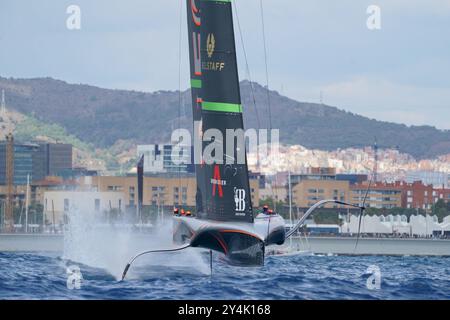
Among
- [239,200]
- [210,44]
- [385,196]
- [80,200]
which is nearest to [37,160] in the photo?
[385,196]

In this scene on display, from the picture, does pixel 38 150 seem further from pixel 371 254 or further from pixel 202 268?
pixel 202 268

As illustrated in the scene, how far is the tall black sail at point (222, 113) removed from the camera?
26969 mm

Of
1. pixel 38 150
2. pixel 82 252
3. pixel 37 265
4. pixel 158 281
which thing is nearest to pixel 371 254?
pixel 82 252

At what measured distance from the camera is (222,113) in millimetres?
27016

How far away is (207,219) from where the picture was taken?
27.3 m

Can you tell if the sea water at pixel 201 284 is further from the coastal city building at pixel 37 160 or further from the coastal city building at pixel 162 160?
the coastal city building at pixel 37 160

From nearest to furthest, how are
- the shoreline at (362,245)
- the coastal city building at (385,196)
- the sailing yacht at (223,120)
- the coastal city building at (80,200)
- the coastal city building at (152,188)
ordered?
the sailing yacht at (223,120) < the shoreline at (362,245) < the coastal city building at (80,200) < the coastal city building at (152,188) < the coastal city building at (385,196)

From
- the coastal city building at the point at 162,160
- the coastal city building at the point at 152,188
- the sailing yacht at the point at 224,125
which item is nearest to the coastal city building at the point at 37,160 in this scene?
the coastal city building at the point at 162,160

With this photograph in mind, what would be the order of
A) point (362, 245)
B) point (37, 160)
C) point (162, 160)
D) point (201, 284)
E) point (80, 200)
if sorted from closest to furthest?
1. point (201, 284)
2. point (362, 245)
3. point (80, 200)
4. point (162, 160)
5. point (37, 160)

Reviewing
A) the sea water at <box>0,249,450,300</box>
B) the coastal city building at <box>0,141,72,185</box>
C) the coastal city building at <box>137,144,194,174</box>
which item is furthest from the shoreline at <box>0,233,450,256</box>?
the coastal city building at <box>0,141,72,185</box>

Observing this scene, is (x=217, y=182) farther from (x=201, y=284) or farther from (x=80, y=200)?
(x=80, y=200)

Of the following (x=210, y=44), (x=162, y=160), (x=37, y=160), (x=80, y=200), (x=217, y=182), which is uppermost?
(x=37, y=160)

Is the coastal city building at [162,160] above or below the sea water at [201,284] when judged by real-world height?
above

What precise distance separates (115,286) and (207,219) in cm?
493
